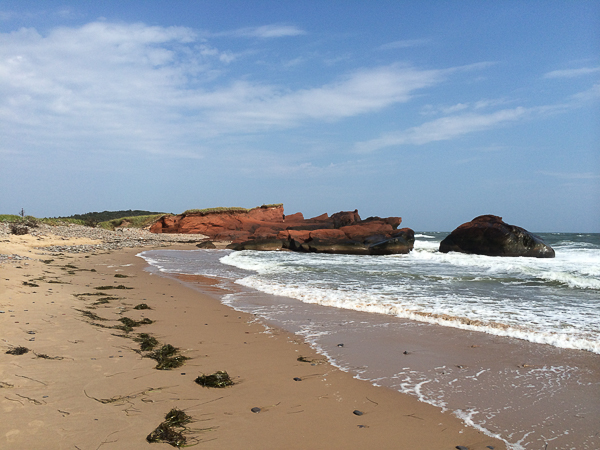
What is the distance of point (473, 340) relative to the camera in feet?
18.3

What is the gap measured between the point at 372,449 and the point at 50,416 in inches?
94.1

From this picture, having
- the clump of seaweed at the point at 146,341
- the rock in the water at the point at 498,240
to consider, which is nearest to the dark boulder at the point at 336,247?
the rock in the water at the point at 498,240

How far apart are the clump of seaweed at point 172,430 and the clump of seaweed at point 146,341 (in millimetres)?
1992

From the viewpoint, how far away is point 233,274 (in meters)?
14.2

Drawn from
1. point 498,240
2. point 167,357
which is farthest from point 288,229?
point 167,357

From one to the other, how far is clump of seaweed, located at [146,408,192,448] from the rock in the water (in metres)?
23.4

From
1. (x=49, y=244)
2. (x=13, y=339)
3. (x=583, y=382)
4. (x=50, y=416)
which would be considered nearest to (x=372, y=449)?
(x=50, y=416)

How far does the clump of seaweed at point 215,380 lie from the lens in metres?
3.60

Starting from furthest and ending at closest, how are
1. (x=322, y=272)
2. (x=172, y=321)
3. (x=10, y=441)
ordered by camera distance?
(x=322, y=272) → (x=172, y=321) → (x=10, y=441)

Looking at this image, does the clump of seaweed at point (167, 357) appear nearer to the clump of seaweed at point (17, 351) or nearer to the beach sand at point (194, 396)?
the beach sand at point (194, 396)

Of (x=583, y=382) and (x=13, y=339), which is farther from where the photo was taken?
(x=13, y=339)

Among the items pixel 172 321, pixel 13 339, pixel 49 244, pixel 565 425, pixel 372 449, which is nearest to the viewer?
pixel 372 449

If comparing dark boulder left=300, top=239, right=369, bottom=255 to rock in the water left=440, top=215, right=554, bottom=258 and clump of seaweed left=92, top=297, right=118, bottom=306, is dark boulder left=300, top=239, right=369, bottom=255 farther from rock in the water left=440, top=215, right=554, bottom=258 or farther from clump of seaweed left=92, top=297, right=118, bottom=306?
clump of seaweed left=92, top=297, right=118, bottom=306

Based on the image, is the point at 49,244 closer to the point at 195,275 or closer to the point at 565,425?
the point at 195,275
